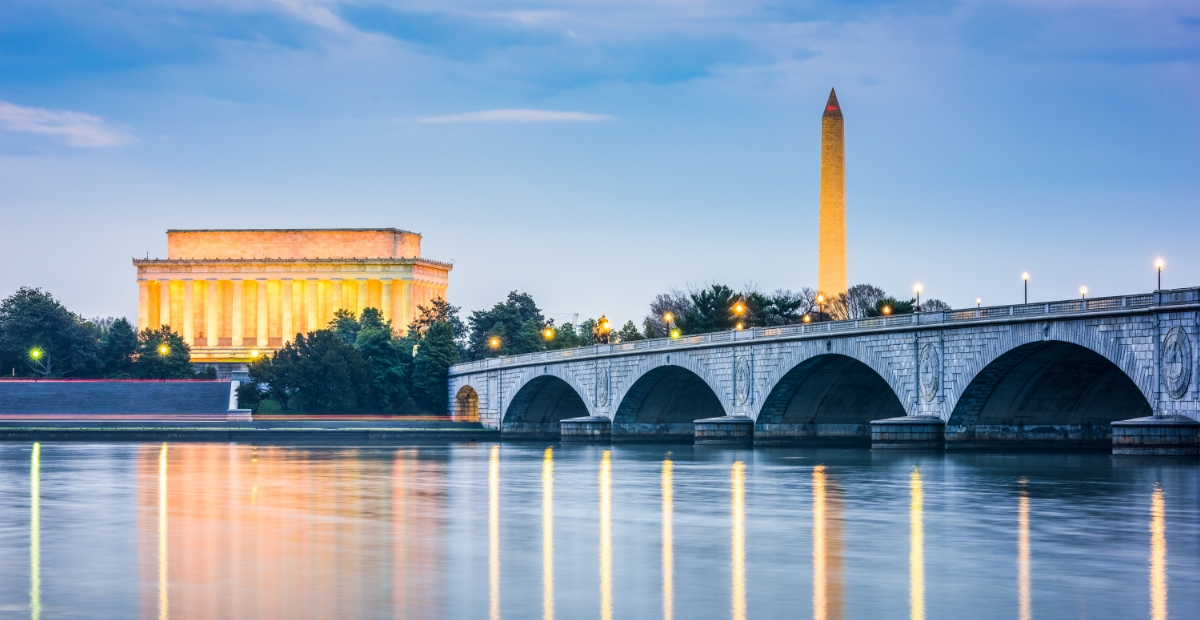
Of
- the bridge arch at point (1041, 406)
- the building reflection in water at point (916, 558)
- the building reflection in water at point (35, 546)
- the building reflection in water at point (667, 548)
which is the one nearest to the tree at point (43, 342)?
the building reflection in water at point (35, 546)

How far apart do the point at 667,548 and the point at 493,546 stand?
3045mm

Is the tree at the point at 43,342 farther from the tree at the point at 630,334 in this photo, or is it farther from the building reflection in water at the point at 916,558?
the building reflection in water at the point at 916,558

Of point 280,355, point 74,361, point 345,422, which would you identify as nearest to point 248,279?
point 74,361

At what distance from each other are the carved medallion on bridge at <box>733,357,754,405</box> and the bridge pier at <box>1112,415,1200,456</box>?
1087 inches

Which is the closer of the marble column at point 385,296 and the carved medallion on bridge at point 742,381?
the carved medallion on bridge at point 742,381

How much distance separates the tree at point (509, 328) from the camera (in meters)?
155

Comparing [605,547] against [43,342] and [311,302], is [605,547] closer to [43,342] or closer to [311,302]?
[43,342]

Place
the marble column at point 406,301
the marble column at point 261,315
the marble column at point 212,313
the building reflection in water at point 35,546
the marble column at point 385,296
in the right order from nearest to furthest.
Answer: the building reflection in water at point 35,546, the marble column at point 385,296, the marble column at point 406,301, the marble column at point 212,313, the marble column at point 261,315

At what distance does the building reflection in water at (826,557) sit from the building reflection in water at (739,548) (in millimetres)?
960

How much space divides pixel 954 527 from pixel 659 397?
218 feet

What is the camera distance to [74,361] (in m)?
144

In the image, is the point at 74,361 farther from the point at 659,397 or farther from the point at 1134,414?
the point at 1134,414

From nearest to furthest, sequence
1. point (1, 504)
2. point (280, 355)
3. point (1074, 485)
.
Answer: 1. point (1, 504)
2. point (1074, 485)
3. point (280, 355)

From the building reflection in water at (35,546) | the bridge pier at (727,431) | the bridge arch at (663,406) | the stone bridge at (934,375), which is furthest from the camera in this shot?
the bridge arch at (663,406)
